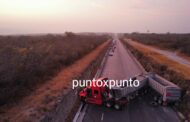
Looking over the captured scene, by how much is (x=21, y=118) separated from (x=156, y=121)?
857cm

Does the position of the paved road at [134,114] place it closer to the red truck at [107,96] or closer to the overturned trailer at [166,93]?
the red truck at [107,96]

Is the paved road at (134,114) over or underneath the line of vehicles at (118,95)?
underneath

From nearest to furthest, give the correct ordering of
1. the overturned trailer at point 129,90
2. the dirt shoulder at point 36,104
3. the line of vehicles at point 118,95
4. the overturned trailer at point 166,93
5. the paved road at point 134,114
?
the dirt shoulder at point 36,104
the paved road at point 134,114
the overturned trailer at point 129,90
the line of vehicles at point 118,95
the overturned trailer at point 166,93

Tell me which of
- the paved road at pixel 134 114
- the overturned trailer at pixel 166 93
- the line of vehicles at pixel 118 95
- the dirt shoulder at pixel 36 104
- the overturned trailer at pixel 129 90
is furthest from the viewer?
the overturned trailer at pixel 166 93

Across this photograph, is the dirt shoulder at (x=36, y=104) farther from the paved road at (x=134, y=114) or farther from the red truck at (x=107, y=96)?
the paved road at (x=134, y=114)

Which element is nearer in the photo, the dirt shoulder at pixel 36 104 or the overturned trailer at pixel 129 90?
the dirt shoulder at pixel 36 104

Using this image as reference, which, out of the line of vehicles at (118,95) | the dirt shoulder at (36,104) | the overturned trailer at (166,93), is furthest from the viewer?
the overturned trailer at (166,93)

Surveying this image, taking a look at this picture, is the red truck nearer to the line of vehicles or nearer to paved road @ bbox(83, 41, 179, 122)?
the line of vehicles

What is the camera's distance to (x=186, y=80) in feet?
73.2

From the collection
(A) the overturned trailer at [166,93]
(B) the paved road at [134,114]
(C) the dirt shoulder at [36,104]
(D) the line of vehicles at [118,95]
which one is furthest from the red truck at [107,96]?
(A) the overturned trailer at [166,93]

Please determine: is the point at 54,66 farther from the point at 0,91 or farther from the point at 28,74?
the point at 0,91

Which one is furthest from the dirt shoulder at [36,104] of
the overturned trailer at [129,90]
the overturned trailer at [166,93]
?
the overturned trailer at [166,93]

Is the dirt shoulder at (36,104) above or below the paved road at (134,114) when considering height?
above

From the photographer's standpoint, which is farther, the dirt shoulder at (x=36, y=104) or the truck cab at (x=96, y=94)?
the truck cab at (x=96, y=94)
